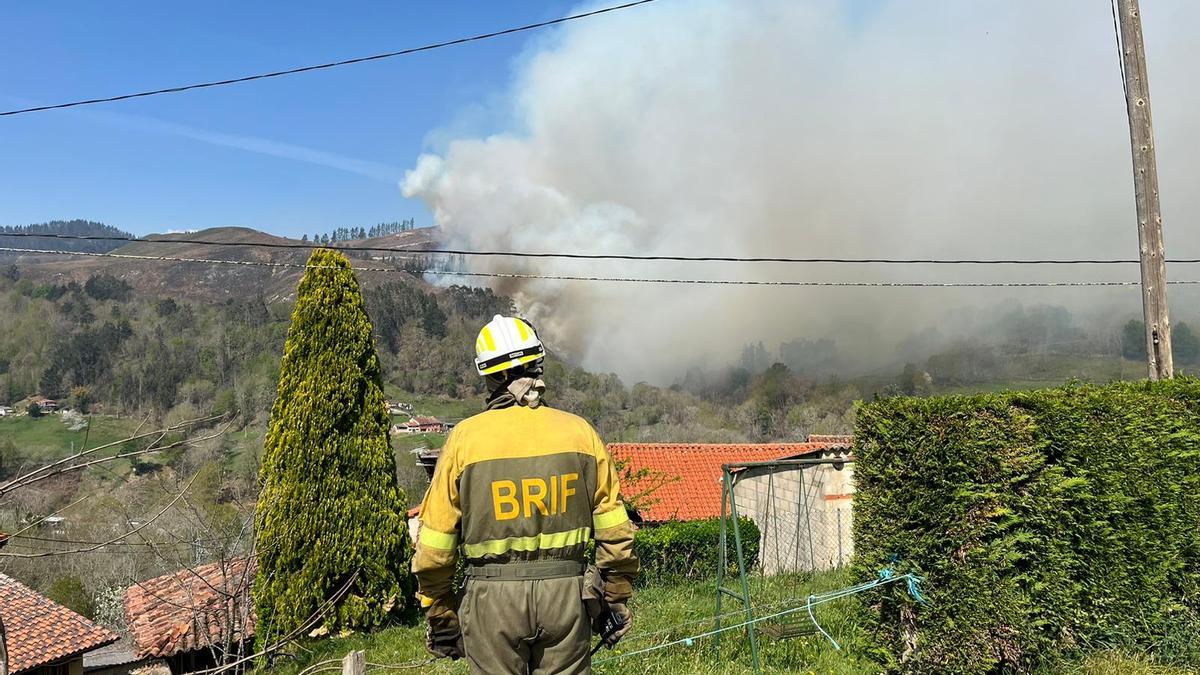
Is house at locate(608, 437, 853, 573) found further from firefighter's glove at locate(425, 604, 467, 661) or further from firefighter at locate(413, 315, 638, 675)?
firefighter's glove at locate(425, 604, 467, 661)

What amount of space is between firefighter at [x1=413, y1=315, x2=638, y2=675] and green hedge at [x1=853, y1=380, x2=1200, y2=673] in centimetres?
375

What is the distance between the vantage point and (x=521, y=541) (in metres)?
3.22

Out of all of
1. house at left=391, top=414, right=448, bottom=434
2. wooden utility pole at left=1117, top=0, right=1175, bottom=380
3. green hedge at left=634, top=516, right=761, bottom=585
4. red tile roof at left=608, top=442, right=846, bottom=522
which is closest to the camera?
wooden utility pole at left=1117, top=0, right=1175, bottom=380

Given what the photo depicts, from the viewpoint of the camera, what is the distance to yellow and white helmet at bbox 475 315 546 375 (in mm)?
3410

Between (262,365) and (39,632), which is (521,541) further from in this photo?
(262,365)

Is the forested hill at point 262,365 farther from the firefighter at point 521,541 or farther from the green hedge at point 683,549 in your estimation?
the firefighter at point 521,541

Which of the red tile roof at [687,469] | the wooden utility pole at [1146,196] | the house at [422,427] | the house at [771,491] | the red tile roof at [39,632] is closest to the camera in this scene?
the wooden utility pole at [1146,196]

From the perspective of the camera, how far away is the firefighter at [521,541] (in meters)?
3.21

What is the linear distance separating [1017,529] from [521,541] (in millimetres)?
4745

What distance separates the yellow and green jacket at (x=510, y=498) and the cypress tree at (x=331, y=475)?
10506 millimetres

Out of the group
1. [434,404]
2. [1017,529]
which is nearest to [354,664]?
[1017,529]

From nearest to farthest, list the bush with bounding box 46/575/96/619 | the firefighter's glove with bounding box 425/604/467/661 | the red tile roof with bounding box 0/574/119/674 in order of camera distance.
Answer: the firefighter's glove with bounding box 425/604/467/661, the red tile roof with bounding box 0/574/119/674, the bush with bounding box 46/575/96/619

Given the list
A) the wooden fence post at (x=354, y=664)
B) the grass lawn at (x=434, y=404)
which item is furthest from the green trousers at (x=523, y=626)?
the grass lawn at (x=434, y=404)

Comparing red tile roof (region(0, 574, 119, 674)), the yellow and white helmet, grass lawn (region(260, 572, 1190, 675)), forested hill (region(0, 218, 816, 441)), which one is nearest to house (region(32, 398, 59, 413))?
forested hill (region(0, 218, 816, 441))
